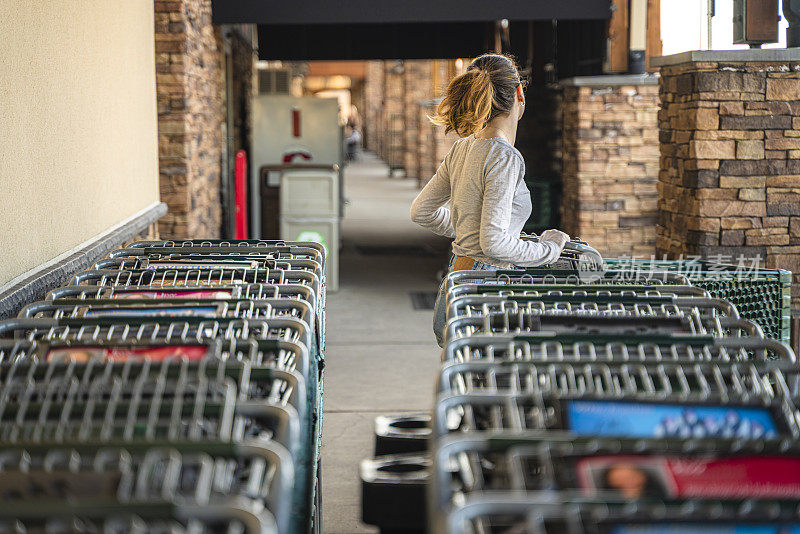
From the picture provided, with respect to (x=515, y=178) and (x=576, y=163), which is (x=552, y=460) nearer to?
(x=515, y=178)

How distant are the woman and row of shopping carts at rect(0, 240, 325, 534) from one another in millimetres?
721

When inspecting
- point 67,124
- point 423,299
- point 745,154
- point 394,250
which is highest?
point 67,124

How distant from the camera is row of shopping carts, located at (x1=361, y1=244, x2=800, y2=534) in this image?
1.31 metres

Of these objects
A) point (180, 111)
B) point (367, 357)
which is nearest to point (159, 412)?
point (367, 357)

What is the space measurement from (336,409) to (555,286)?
306cm

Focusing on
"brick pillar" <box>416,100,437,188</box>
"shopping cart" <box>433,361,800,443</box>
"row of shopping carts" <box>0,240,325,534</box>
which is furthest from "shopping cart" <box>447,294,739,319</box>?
"brick pillar" <box>416,100,437,188</box>

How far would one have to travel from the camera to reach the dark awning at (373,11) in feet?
26.4

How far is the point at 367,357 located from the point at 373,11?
120 inches

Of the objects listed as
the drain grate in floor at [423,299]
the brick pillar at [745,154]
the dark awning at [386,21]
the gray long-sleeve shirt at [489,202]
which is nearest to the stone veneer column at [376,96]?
the dark awning at [386,21]

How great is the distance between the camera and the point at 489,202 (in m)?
3.33

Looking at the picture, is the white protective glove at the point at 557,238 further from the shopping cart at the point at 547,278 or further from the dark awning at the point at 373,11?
the dark awning at the point at 373,11

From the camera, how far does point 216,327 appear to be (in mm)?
2301

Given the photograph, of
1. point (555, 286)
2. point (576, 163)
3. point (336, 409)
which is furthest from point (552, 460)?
point (576, 163)

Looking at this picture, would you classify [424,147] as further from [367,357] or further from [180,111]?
[367,357]
